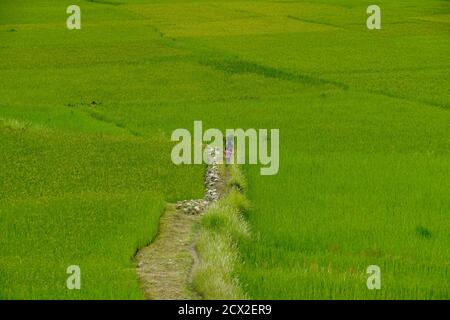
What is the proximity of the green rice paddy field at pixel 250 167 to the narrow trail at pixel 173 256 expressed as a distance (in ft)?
0.55

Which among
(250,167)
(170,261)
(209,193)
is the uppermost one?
(250,167)

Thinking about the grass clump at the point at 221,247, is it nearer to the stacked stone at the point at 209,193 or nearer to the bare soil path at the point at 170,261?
the bare soil path at the point at 170,261

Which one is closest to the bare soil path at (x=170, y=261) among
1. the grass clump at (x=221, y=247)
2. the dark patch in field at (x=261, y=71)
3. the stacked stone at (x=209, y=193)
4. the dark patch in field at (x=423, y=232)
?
the grass clump at (x=221, y=247)

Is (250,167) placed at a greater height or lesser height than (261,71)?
lesser

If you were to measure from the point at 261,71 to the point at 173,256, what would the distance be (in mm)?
18659

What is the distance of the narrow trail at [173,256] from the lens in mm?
7402

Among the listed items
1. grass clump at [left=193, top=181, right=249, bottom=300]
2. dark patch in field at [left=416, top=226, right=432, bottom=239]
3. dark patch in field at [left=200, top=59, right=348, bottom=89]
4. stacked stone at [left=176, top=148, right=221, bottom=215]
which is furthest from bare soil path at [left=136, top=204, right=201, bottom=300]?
dark patch in field at [left=200, top=59, right=348, bottom=89]

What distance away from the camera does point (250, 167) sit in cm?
1353

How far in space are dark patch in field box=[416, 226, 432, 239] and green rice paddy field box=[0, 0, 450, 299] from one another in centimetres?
2

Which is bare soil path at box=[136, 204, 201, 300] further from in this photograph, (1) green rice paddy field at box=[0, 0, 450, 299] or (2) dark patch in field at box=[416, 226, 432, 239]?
(2) dark patch in field at box=[416, 226, 432, 239]

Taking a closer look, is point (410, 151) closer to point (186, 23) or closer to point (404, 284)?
point (404, 284)

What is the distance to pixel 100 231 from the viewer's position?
9.02m

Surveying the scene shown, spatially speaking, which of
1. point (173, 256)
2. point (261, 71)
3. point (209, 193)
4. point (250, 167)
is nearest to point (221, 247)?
point (173, 256)

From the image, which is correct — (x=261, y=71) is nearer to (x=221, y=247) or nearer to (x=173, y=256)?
(x=221, y=247)
